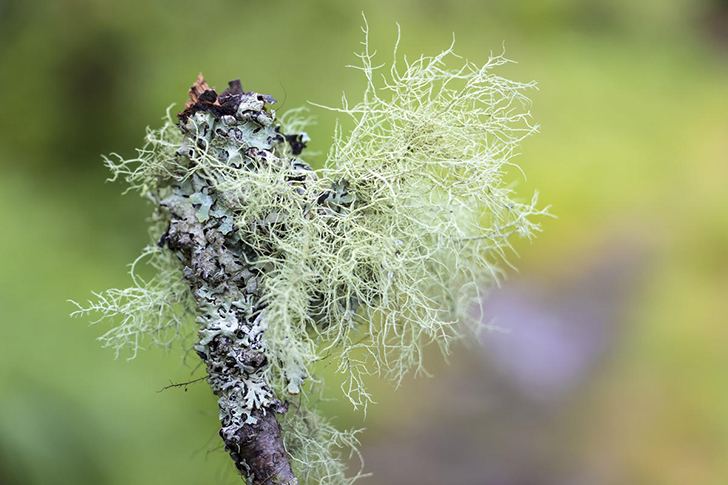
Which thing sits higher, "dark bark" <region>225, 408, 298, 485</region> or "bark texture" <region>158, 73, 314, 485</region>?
"bark texture" <region>158, 73, 314, 485</region>

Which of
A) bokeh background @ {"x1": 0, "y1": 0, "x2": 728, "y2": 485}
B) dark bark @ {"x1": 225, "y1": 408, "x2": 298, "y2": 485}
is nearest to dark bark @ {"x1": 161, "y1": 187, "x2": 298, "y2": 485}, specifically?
dark bark @ {"x1": 225, "y1": 408, "x2": 298, "y2": 485}

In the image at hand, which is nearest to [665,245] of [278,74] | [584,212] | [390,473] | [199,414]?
[584,212]

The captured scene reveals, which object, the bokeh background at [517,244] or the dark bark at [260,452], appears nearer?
the dark bark at [260,452]

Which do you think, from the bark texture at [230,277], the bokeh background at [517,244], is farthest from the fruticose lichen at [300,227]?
the bokeh background at [517,244]

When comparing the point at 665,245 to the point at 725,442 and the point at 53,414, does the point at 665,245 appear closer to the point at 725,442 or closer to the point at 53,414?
the point at 725,442

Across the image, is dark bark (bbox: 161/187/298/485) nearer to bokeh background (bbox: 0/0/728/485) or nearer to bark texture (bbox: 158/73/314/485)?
bark texture (bbox: 158/73/314/485)

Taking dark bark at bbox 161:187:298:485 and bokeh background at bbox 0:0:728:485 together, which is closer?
dark bark at bbox 161:187:298:485

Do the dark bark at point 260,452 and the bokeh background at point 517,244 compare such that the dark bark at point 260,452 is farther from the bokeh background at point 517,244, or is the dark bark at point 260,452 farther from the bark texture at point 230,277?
the bokeh background at point 517,244

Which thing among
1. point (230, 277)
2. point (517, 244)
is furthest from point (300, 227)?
point (517, 244)

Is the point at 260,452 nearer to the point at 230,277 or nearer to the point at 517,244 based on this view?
the point at 230,277
